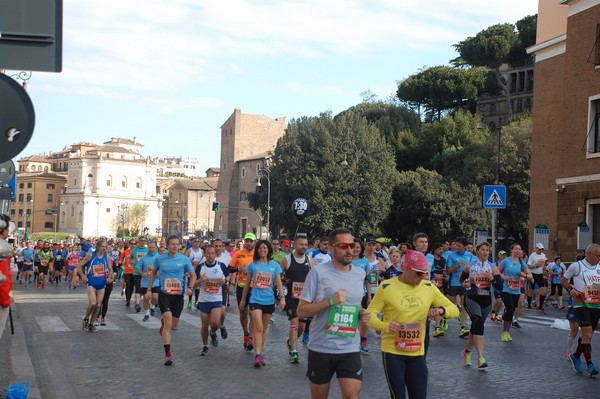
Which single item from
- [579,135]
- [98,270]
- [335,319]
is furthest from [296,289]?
[579,135]

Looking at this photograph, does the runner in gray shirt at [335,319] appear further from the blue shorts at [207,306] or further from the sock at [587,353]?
the blue shorts at [207,306]

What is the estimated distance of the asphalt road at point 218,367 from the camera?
10281 millimetres

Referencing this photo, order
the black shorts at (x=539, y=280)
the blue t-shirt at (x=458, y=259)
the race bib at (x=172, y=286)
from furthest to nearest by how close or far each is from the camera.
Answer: the black shorts at (x=539, y=280) → the blue t-shirt at (x=458, y=259) → the race bib at (x=172, y=286)

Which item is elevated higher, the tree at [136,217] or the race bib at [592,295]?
the tree at [136,217]

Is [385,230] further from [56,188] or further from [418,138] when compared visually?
[56,188]

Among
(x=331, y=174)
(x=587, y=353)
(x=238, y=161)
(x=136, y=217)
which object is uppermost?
(x=238, y=161)

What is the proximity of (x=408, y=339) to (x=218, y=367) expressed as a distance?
5.58 metres

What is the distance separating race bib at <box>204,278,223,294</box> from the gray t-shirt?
6947 millimetres

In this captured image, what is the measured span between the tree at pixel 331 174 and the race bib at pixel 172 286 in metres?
50.9

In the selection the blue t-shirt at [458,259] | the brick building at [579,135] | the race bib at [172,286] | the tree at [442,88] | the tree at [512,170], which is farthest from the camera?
the tree at [442,88]

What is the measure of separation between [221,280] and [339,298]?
24.8 ft

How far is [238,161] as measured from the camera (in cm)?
12106

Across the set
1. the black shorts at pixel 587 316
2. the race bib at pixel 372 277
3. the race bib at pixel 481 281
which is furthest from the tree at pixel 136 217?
the black shorts at pixel 587 316

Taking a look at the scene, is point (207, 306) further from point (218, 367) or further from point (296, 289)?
point (218, 367)
